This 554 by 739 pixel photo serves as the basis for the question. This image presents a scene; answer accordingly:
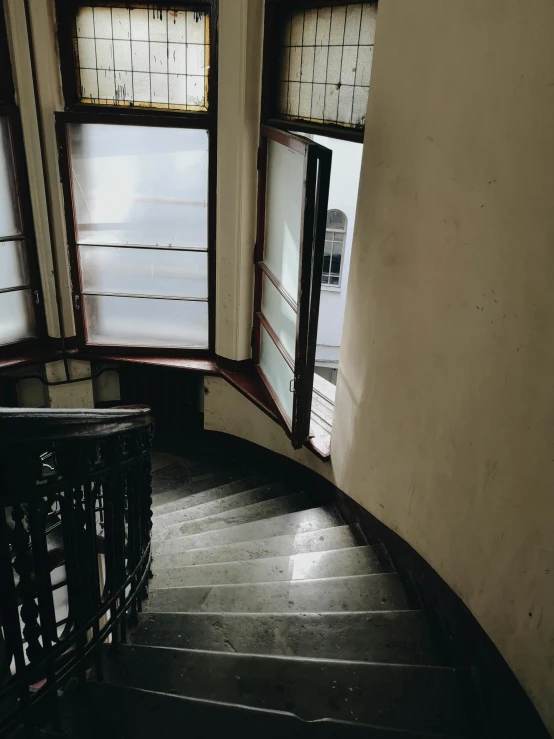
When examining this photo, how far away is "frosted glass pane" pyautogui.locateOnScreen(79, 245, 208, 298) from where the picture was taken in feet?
13.7

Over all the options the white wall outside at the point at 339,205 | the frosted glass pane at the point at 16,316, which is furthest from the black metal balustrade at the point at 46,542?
the white wall outside at the point at 339,205

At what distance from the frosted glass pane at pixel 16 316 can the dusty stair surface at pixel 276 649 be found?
1.99 meters

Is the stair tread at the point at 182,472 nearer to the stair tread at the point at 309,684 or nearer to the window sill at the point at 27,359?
the window sill at the point at 27,359

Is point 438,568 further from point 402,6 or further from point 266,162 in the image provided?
point 266,162

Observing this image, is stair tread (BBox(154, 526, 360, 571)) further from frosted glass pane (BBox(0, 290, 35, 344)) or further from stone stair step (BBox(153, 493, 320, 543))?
frosted glass pane (BBox(0, 290, 35, 344))

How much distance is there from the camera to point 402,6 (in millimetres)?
2270

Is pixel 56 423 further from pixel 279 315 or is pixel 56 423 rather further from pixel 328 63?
pixel 328 63

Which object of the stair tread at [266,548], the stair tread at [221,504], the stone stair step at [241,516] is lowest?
the stair tread at [221,504]

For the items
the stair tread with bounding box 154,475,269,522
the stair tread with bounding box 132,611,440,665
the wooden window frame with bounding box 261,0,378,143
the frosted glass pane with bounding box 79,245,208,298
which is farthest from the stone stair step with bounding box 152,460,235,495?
the wooden window frame with bounding box 261,0,378,143

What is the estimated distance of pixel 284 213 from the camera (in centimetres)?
339

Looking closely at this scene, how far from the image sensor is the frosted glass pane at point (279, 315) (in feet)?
11.3

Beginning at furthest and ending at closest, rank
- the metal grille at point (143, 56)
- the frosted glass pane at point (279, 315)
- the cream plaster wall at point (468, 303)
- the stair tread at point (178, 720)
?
1. the metal grille at point (143, 56)
2. the frosted glass pane at point (279, 315)
3. the cream plaster wall at point (468, 303)
4. the stair tread at point (178, 720)

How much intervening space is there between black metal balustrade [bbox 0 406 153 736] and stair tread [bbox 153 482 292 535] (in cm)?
161

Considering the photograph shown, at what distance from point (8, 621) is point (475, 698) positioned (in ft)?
4.70
